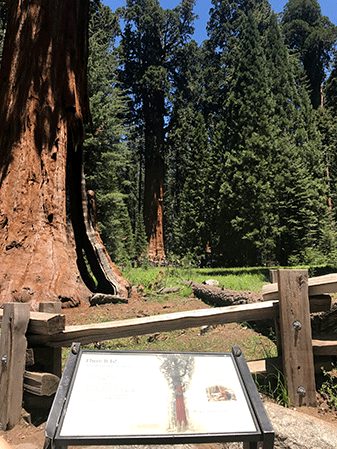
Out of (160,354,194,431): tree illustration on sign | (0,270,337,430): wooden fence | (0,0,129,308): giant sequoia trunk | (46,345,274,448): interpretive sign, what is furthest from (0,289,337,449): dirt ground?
(160,354,194,431): tree illustration on sign

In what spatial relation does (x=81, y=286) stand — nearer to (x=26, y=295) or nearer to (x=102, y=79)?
(x=26, y=295)

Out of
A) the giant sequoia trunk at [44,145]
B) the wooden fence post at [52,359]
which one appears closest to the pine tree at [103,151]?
the giant sequoia trunk at [44,145]

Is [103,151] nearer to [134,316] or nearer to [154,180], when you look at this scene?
[134,316]

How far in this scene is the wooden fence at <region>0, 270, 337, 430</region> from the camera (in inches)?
108

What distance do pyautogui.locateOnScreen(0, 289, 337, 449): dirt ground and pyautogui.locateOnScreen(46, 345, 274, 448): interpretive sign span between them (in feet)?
3.51

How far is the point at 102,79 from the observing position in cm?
1434

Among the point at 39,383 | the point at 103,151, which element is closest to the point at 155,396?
the point at 39,383

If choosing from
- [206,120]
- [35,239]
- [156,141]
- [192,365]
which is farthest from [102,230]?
[206,120]

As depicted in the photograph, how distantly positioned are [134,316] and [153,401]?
4090 millimetres

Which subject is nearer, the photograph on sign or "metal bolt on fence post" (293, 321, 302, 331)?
the photograph on sign

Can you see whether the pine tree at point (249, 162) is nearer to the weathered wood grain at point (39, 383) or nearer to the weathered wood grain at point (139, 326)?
the weathered wood grain at point (139, 326)

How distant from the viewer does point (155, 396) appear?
71.9 inches

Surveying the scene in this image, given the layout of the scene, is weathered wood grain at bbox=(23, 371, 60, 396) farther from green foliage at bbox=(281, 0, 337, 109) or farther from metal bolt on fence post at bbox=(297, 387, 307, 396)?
green foliage at bbox=(281, 0, 337, 109)

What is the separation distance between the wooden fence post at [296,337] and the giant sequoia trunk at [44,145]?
4.39m
